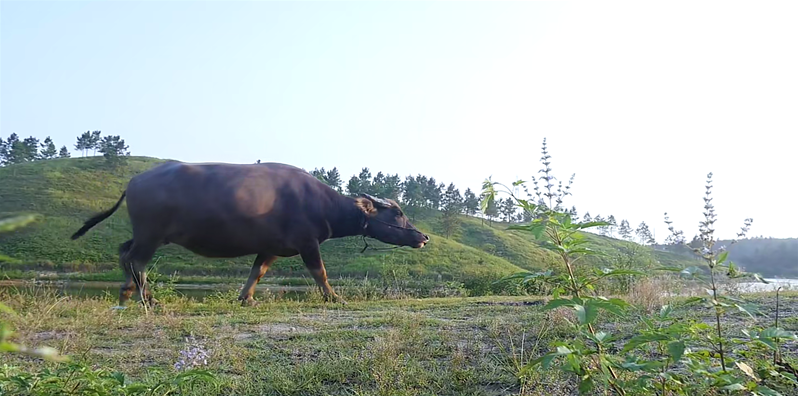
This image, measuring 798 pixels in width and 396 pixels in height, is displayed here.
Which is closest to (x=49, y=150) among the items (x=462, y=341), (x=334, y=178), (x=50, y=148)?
(x=50, y=148)

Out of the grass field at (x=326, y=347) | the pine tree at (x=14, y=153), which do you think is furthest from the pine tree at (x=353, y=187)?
the grass field at (x=326, y=347)

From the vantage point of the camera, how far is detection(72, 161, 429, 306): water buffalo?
27.3 feet

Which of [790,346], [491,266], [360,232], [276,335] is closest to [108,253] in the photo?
[491,266]

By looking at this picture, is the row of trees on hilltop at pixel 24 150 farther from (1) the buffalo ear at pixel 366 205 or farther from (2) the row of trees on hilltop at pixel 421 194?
(1) the buffalo ear at pixel 366 205

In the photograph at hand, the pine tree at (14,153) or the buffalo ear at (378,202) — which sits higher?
the pine tree at (14,153)

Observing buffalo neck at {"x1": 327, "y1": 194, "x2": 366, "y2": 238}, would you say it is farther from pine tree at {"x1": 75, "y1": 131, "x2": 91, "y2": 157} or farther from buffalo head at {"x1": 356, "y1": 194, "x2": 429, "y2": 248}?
pine tree at {"x1": 75, "y1": 131, "x2": 91, "y2": 157}

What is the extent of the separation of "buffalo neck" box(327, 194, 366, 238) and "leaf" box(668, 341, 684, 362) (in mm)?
8737

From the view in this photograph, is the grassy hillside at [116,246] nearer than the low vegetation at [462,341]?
No

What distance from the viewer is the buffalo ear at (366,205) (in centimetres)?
1066

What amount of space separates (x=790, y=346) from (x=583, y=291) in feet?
8.81

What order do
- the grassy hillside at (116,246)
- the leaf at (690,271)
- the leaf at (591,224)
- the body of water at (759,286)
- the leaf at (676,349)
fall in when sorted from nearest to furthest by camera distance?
the leaf at (676,349)
the leaf at (690,271)
the leaf at (591,224)
the body of water at (759,286)
the grassy hillside at (116,246)

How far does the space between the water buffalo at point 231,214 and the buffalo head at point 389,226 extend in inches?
19.6

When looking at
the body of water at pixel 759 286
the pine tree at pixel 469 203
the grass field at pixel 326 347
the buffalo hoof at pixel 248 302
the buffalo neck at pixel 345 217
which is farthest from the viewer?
the pine tree at pixel 469 203

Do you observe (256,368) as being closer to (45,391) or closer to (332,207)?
(45,391)
